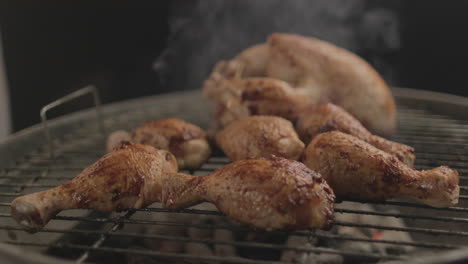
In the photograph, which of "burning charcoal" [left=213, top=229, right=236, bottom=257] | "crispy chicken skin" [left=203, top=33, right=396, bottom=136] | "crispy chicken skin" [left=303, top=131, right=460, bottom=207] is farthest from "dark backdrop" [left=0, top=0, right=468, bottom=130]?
"crispy chicken skin" [left=303, top=131, right=460, bottom=207]

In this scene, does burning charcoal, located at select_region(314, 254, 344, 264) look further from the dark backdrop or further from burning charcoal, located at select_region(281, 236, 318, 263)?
the dark backdrop

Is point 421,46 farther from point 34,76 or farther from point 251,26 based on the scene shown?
point 34,76

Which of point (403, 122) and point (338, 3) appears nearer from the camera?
point (403, 122)

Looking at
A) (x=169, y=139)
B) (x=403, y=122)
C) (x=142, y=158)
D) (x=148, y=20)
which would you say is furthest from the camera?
(x=148, y=20)

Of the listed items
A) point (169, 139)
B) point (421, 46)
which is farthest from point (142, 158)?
point (421, 46)

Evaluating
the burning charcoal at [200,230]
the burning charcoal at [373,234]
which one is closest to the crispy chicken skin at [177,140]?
the burning charcoal at [200,230]

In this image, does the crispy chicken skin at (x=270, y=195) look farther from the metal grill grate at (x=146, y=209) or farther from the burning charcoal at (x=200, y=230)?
the burning charcoal at (x=200, y=230)
